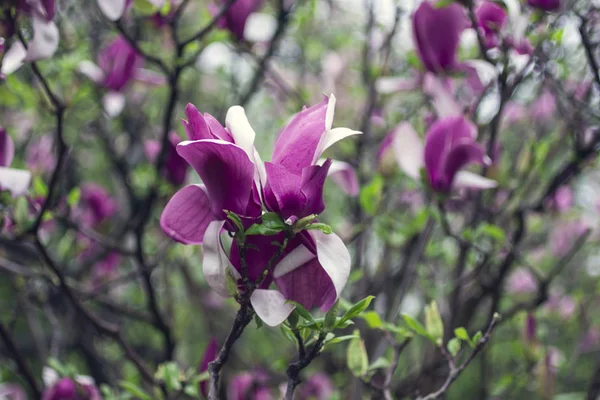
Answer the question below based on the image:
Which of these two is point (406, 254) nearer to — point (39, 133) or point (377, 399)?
point (377, 399)

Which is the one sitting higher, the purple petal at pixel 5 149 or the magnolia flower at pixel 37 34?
the magnolia flower at pixel 37 34

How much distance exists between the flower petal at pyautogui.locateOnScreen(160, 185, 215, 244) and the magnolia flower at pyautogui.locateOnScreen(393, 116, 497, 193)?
1.23 ft

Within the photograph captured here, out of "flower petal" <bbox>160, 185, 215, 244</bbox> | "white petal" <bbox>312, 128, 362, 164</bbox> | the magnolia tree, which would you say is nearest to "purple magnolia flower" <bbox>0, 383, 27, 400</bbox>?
the magnolia tree

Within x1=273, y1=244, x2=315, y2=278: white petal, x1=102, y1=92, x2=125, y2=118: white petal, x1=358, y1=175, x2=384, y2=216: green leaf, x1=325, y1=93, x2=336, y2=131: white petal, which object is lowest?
x1=358, y1=175, x2=384, y2=216: green leaf

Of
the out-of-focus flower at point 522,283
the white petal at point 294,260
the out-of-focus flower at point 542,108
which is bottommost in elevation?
the out-of-focus flower at point 522,283

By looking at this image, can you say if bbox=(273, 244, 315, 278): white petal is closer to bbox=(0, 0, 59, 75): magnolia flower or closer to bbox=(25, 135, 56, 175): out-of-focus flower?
bbox=(0, 0, 59, 75): magnolia flower

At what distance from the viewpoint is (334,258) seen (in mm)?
427

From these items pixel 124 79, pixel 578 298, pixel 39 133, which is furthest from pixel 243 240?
pixel 39 133

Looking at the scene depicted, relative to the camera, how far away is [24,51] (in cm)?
64

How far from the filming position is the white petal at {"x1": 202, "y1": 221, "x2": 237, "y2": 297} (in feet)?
1.42

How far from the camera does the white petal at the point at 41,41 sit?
1.96 feet

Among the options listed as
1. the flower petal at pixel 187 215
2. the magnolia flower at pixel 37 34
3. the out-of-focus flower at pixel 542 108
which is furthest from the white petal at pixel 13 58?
the out-of-focus flower at pixel 542 108

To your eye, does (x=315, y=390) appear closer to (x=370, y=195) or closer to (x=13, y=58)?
(x=370, y=195)

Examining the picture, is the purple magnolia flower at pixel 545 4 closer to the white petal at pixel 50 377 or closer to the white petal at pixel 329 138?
the white petal at pixel 329 138
